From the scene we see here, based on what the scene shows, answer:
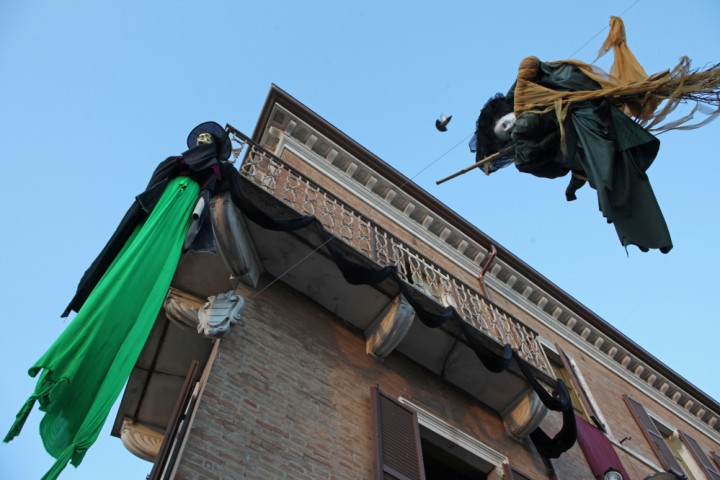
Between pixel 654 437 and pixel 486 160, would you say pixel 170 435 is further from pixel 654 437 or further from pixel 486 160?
pixel 654 437

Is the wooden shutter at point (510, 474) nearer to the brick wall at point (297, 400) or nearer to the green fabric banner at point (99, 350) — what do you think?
the brick wall at point (297, 400)

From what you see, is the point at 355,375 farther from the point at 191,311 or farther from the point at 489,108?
the point at 489,108

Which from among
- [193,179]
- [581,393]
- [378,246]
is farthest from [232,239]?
[581,393]

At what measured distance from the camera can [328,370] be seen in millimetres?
7793

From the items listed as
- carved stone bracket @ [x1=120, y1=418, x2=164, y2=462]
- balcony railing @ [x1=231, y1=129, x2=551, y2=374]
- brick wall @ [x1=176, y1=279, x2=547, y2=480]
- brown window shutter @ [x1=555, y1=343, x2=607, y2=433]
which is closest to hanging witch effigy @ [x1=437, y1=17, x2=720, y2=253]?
balcony railing @ [x1=231, y1=129, x2=551, y2=374]

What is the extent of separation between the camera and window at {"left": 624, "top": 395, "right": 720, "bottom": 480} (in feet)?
46.2

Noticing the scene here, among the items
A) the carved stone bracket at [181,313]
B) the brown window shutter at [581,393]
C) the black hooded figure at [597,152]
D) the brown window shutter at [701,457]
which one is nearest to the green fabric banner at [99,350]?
the carved stone bracket at [181,313]

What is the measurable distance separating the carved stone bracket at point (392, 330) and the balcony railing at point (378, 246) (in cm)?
87

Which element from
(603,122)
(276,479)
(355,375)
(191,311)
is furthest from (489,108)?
(276,479)

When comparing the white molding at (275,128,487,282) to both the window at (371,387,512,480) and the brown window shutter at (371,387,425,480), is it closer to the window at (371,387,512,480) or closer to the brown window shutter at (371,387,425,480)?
the window at (371,387,512,480)

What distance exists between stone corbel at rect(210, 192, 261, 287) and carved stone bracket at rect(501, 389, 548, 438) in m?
4.42

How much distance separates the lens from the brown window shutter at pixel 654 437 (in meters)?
13.8

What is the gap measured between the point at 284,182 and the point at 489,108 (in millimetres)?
3384

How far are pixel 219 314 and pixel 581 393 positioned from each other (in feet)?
30.5
